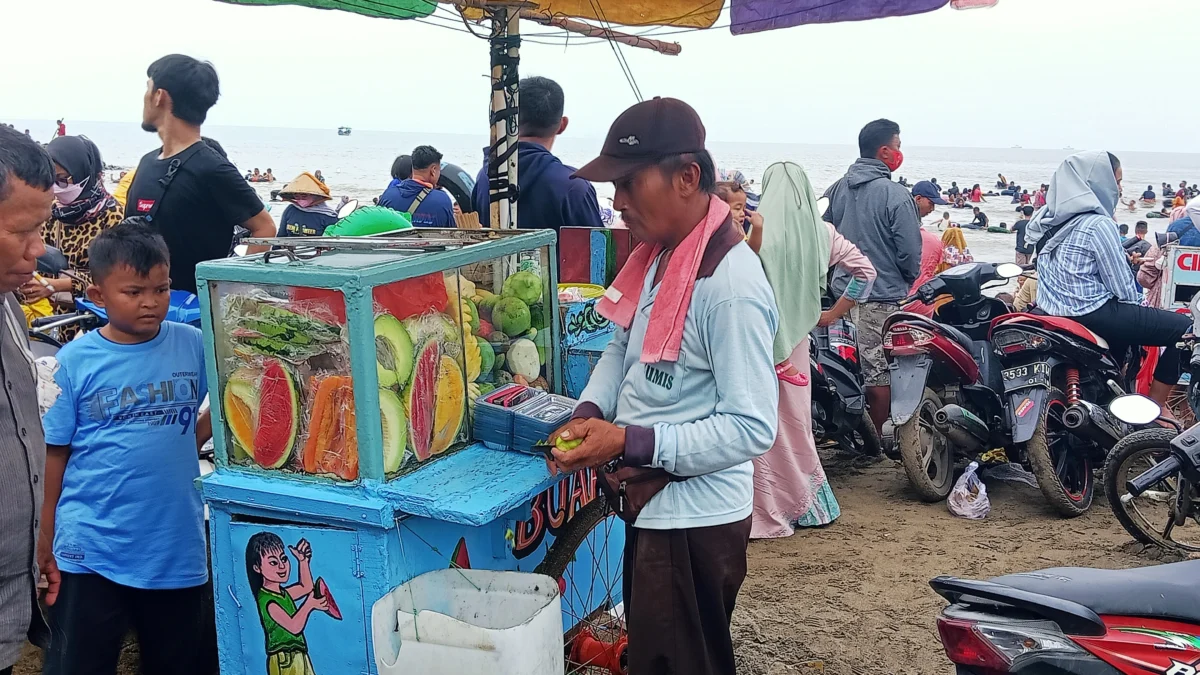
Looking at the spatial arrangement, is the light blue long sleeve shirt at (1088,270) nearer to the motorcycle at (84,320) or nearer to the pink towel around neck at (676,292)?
the pink towel around neck at (676,292)

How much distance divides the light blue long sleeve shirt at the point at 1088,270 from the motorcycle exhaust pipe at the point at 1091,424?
2.02 feet

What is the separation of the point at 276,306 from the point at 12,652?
0.99 meters

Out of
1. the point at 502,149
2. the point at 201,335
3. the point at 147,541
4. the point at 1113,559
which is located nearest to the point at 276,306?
the point at 201,335

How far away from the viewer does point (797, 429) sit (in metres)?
4.69

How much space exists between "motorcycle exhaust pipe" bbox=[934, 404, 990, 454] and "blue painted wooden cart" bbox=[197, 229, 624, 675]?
9.95 ft

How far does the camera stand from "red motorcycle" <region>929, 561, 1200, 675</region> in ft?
7.09

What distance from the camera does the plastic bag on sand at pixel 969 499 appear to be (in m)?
5.07

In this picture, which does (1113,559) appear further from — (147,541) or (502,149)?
(147,541)

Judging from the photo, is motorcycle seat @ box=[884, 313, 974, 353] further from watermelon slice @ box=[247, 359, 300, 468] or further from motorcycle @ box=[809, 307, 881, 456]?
watermelon slice @ box=[247, 359, 300, 468]

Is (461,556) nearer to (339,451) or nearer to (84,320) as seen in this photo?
(339,451)

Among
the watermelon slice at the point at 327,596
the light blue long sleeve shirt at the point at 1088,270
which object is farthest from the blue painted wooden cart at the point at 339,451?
the light blue long sleeve shirt at the point at 1088,270

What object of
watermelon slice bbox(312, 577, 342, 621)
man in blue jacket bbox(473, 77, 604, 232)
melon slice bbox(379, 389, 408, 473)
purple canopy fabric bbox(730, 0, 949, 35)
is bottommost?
watermelon slice bbox(312, 577, 342, 621)

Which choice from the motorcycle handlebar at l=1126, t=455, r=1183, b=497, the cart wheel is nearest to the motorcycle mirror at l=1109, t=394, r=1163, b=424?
the motorcycle handlebar at l=1126, t=455, r=1183, b=497

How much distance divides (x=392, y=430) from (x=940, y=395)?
12.0ft
